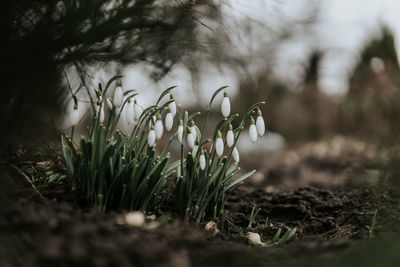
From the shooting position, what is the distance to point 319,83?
1076cm

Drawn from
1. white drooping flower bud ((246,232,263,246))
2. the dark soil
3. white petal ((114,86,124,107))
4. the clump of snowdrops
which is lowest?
white drooping flower bud ((246,232,263,246))

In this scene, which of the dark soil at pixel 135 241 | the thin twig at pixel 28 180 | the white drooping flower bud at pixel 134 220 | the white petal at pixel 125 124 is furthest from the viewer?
the white petal at pixel 125 124

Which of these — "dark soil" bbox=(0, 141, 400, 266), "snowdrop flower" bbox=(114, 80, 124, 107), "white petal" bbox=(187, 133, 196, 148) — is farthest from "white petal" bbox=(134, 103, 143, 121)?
"dark soil" bbox=(0, 141, 400, 266)

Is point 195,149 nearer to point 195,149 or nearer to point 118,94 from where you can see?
point 195,149

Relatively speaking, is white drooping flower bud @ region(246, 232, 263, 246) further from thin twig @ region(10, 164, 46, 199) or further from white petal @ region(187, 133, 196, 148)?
thin twig @ region(10, 164, 46, 199)

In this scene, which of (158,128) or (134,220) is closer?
(134,220)

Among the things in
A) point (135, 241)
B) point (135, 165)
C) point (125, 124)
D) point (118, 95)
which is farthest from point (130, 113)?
point (125, 124)

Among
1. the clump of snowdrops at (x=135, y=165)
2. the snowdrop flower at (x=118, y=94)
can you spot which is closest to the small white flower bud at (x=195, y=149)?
the clump of snowdrops at (x=135, y=165)

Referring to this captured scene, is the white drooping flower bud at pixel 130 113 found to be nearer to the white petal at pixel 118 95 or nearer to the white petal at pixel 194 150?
the white petal at pixel 118 95

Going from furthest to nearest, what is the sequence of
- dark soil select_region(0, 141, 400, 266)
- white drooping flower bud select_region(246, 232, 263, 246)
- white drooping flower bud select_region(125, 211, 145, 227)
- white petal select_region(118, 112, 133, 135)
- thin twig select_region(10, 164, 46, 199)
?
white petal select_region(118, 112, 133, 135), white drooping flower bud select_region(246, 232, 263, 246), thin twig select_region(10, 164, 46, 199), white drooping flower bud select_region(125, 211, 145, 227), dark soil select_region(0, 141, 400, 266)

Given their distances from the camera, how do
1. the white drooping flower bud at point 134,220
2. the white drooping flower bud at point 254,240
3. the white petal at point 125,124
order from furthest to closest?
the white petal at point 125,124 → the white drooping flower bud at point 254,240 → the white drooping flower bud at point 134,220

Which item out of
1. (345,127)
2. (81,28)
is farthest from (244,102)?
(81,28)

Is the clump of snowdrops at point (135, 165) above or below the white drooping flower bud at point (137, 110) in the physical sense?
below

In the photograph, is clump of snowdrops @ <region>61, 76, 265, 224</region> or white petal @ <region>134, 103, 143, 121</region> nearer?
clump of snowdrops @ <region>61, 76, 265, 224</region>
